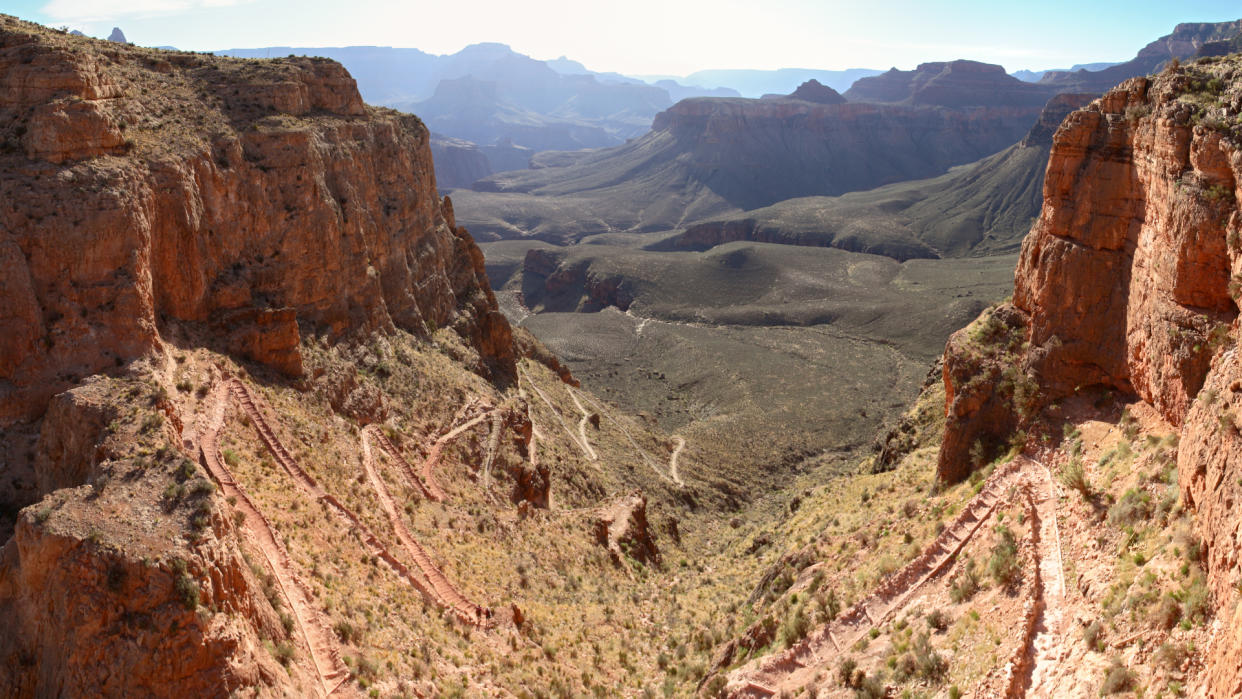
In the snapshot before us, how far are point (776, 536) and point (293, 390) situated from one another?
61.0 ft

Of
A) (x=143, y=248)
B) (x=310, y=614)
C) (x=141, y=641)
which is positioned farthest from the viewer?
(x=143, y=248)

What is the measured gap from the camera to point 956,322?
74.4 metres

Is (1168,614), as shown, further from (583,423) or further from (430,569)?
(583,423)

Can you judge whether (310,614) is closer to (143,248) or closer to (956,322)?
(143,248)

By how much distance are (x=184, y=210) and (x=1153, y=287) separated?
23339mm

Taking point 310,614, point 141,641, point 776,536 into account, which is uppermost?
point 141,641

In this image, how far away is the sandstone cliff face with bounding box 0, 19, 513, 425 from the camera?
56.6 ft

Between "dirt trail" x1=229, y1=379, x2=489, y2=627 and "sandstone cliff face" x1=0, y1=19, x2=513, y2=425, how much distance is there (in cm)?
288

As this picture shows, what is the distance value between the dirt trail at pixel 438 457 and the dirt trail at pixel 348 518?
4618 mm

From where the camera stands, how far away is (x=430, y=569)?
20547 millimetres

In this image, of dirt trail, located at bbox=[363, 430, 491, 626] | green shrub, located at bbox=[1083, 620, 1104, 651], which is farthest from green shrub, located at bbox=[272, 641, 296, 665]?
green shrub, located at bbox=[1083, 620, 1104, 651]

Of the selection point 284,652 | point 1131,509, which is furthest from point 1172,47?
point 284,652

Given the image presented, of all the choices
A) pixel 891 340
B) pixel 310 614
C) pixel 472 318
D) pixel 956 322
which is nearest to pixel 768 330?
pixel 891 340

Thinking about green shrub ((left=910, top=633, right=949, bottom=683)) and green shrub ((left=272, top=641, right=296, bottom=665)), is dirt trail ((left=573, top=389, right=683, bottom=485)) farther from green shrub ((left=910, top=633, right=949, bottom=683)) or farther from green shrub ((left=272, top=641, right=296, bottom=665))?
green shrub ((left=272, top=641, right=296, bottom=665))
